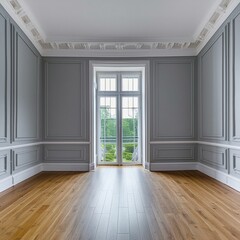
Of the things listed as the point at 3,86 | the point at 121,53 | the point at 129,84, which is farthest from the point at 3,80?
the point at 129,84

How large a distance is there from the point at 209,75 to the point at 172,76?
1.02 metres

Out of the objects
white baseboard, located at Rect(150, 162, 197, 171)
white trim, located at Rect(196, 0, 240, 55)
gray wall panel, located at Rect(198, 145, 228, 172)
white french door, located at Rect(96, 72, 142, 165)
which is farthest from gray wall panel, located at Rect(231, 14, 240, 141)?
white french door, located at Rect(96, 72, 142, 165)

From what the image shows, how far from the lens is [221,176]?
4.61 meters

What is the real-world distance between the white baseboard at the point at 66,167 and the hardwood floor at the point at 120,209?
3.85 ft

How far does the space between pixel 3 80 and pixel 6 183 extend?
1666 millimetres

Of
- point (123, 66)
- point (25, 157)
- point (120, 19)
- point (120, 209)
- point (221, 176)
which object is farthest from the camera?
point (123, 66)

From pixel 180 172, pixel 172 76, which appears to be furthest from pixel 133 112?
pixel 180 172

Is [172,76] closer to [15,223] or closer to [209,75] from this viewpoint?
[209,75]

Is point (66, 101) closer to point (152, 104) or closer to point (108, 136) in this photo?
point (108, 136)

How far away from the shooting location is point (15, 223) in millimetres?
2557

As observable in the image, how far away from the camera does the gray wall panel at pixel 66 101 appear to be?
6086mm

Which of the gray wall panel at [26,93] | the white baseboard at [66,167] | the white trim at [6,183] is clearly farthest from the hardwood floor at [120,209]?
the white baseboard at [66,167]

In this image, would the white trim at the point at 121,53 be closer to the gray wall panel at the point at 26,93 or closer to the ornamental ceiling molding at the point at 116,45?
the ornamental ceiling molding at the point at 116,45

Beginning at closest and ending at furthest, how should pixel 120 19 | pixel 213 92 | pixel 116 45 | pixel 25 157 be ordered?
pixel 120 19 → pixel 25 157 → pixel 213 92 → pixel 116 45
